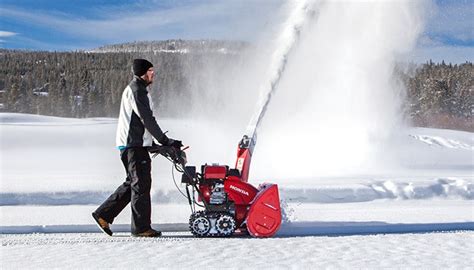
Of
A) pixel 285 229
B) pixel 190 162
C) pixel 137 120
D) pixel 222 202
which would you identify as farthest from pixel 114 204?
pixel 190 162

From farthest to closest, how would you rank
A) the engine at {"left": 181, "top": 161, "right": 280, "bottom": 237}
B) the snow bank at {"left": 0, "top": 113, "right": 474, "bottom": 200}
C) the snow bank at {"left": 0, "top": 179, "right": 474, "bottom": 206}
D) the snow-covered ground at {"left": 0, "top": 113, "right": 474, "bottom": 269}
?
the snow bank at {"left": 0, "top": 113, "right": 474, "bottom": 200}, the snow bank at {"left": 0, "top": 179, "right": 474, "bottom": 206}, the engine at {"left": 181, "top": 161, "right": 280, "bottom": 237}, the snow-covered ground at {"left": 0, "top": 113, "right": 474, "bottom": 269}

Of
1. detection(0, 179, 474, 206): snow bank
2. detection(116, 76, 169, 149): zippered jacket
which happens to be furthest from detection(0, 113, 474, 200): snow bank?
detection(116, 76, 169, 149): zippered jacket

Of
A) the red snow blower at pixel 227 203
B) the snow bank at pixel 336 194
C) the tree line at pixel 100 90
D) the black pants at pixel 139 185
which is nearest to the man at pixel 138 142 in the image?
the black pants at pixel 139 185

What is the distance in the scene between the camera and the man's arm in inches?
195

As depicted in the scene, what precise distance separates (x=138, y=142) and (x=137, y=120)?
0.68ft

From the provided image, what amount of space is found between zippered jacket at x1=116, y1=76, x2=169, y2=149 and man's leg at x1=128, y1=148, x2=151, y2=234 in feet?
0.37

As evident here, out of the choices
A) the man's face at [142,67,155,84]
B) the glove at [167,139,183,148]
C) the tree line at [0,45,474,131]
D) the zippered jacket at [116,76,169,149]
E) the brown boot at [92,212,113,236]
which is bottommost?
the brown boot at [92,212,113,236]

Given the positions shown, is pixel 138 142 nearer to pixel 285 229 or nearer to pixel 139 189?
pixel 139 189

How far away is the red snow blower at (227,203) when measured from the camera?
510 centimetres

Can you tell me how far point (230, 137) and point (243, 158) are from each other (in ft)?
38.2

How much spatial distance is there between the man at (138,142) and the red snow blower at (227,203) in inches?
6.4

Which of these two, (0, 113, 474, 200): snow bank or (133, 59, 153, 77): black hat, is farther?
(0, 113, 474, 200): snow bank

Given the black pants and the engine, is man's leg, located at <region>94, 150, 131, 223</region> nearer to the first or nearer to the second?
the black pants

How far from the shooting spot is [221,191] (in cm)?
522
